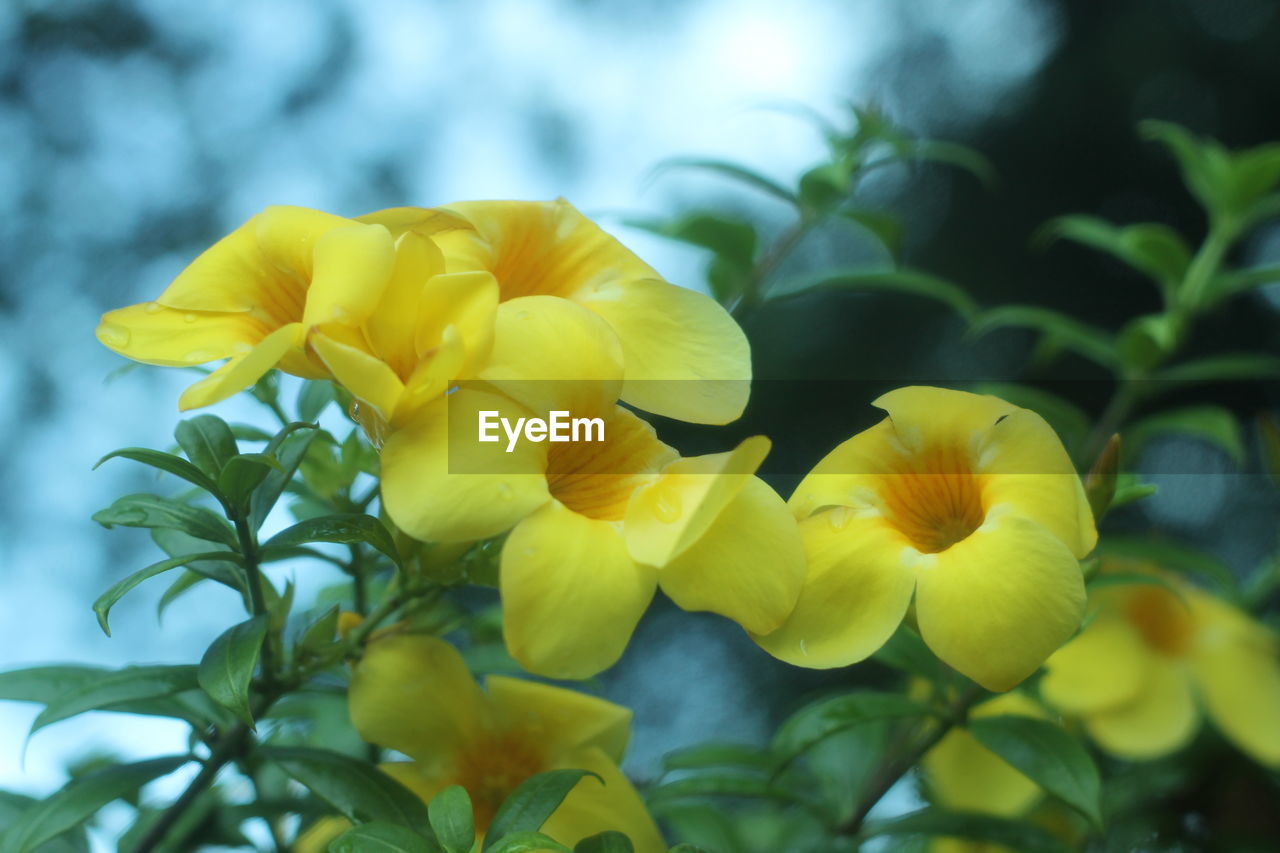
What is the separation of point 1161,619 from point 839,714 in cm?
53

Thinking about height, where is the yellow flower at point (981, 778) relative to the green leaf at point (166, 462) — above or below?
below

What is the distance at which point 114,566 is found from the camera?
1.39 meters

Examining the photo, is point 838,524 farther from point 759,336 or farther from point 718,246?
point 759,336

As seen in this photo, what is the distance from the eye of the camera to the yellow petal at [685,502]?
1.22ft

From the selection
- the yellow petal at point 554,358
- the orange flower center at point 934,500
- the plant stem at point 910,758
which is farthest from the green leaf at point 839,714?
the yellow petal at point 554,358

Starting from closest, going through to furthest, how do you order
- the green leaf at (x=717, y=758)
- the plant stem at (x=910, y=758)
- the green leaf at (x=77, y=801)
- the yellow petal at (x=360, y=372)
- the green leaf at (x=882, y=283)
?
the yellow petal at (x=360, y=372), the green leaf at (x=77, y=801), the plant stem at (x=910, y=758), the green leaf at (x=717, y=758), the green leaf at (x=882, y=283)

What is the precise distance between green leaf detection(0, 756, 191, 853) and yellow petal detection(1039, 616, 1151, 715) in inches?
23.2

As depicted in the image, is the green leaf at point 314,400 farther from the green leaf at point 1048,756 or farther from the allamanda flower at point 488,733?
the green leaf at point 1048,756

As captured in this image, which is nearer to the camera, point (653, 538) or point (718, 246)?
point (653, 538)

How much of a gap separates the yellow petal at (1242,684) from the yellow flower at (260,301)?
0.84 meters

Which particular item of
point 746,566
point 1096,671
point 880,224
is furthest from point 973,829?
point 880,224

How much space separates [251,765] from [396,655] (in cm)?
15

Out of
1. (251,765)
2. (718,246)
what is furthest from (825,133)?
(251,765)

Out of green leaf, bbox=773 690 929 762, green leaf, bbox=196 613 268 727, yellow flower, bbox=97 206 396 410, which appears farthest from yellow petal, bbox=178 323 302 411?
green leaf, bbox=773 690 929 762
